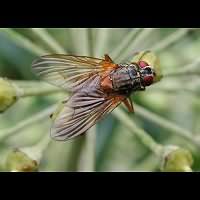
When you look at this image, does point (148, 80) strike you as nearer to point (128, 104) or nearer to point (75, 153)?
point (128, 104)

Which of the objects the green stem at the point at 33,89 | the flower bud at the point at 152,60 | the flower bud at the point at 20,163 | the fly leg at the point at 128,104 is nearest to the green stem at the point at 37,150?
the flower bud at the point at 20,163

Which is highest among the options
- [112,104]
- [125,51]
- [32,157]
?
[125,51]

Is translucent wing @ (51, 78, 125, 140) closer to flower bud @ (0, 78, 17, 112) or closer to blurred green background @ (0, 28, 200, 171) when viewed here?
flower bud @ (0, 78, 17, 112)

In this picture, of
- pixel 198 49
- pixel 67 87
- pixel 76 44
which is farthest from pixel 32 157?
pixel 198 49

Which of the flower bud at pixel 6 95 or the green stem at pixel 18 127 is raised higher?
the flower bud at pixel 6 95

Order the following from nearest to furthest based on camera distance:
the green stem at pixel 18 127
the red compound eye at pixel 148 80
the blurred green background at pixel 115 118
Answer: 1. the green stem at pixel 18 127
2. the red compound eye at pixel 148 80
3. the blurred green background at pixel 115 118

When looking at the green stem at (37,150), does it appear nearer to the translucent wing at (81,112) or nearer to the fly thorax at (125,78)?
the translucent wing at (81,112)

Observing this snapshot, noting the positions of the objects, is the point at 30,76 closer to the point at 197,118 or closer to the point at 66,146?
the point at 66,146

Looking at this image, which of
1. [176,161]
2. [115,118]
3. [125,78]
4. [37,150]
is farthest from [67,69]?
[115,118]
